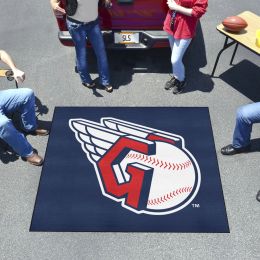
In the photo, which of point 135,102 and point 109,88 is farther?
point 109,88

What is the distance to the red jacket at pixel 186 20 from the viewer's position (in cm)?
389

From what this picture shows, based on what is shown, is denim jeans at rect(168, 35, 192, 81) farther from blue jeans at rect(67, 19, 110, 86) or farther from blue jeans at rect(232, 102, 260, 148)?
blue jeans at rect(232, 102, 260, 148)

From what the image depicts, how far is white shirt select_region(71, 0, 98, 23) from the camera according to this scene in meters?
4.04

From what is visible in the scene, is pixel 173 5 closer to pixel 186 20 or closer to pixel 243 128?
pixel 186 20

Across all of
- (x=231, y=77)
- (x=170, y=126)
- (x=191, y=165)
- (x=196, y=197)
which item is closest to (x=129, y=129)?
(x=170, y=126)

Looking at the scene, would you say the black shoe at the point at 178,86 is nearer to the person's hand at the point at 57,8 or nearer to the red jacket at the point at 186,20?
the red jacket at the point at 186,20

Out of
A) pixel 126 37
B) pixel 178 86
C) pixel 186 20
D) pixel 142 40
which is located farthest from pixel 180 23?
pixel 178 86

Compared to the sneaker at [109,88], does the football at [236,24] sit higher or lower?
higher

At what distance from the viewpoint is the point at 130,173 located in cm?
400

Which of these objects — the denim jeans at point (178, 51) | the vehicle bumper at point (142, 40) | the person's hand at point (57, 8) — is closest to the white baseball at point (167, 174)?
the denim jeans at point (178, 51)

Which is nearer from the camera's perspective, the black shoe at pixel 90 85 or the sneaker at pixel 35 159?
the sneaker at pixel 35 159

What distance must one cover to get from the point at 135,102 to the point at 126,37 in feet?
2.95

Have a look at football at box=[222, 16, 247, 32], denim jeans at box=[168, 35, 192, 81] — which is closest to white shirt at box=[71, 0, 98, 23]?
denim jeans at box=[168, 35, 192, 81]

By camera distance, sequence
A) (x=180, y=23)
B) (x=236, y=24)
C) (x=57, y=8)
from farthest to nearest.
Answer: (x=236, y=24) < (x=57, y=8) < (x=180, y=23)
